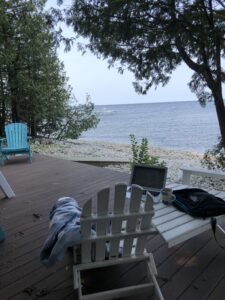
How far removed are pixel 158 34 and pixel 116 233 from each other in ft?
8.67

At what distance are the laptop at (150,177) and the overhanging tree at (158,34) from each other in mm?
1577

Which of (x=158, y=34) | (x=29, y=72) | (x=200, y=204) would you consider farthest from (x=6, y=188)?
(x=29, y=72)

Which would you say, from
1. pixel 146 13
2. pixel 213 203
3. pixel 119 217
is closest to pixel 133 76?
pixel 146 13

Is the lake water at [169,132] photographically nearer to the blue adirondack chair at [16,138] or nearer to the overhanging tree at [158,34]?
the overhanging tree at [158,34]

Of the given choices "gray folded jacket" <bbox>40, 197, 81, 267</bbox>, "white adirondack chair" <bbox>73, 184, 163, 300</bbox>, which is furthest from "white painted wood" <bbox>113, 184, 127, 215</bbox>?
"gray folded jacket" <bbox>40, 197, 81, 267</bbox>

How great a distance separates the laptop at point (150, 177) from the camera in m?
2.73

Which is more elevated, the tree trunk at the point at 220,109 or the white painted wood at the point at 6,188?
the tree trunk at the point at 220,109

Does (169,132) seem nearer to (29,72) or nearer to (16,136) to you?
(29,72)

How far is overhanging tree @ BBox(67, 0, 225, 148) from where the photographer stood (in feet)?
11.3

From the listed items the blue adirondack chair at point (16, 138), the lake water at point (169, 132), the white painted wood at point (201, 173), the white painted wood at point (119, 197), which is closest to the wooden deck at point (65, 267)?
the white painted wood at point (119, 197)

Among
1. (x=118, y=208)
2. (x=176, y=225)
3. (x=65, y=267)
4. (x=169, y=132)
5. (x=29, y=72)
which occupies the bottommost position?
(x=169, y=132)

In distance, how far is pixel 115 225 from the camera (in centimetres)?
182

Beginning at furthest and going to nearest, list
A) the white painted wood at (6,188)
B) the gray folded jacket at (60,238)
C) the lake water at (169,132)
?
1. the lake water at (169,132)
2. the white painted wood at (6,188)
3. the gray folded jacket at (60,238)

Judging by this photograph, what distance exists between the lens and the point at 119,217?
5.91 ft
